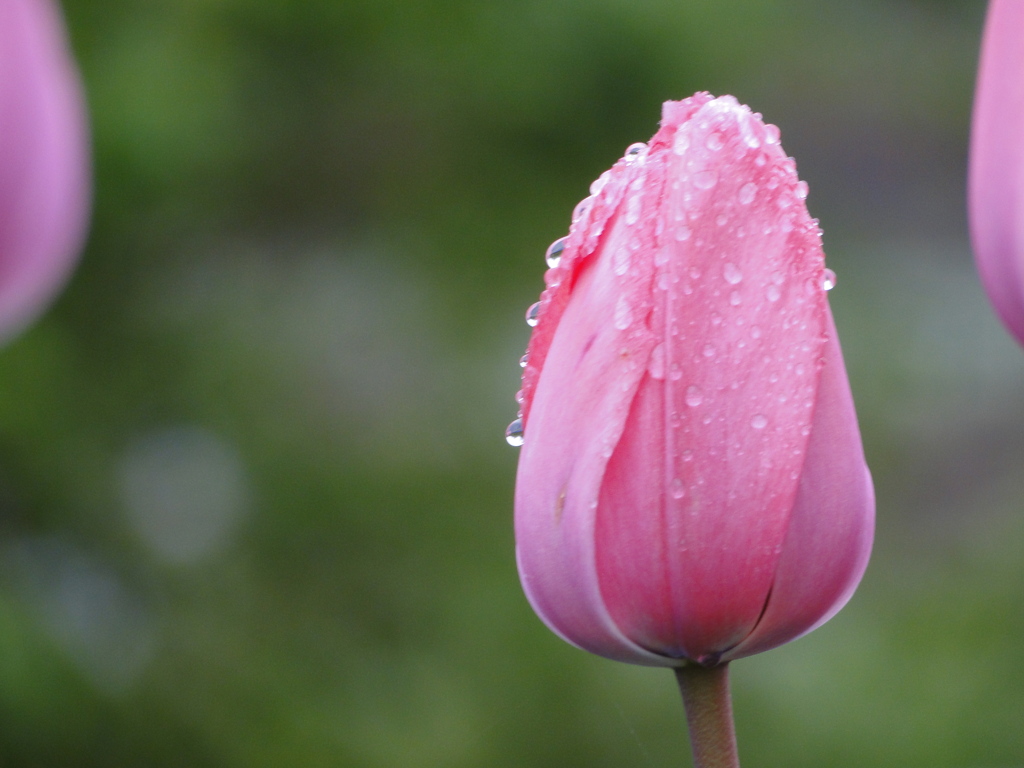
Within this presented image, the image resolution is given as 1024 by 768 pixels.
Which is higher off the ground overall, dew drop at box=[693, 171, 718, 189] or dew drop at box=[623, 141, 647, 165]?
dew drop at box=[623, 141, 647, 165]

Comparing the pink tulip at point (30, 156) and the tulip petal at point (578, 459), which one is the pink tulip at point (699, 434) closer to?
the tulip petal at point (578, 459)

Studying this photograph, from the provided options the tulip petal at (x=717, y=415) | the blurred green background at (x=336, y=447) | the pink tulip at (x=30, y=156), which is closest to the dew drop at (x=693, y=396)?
the tulip petal at (x=717, y=415)

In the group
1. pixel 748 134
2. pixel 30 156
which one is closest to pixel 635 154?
pixel 748 134

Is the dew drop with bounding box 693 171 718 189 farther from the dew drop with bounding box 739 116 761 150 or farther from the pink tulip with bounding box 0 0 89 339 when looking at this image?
the pink tulip with bounding box 0 0 89 339

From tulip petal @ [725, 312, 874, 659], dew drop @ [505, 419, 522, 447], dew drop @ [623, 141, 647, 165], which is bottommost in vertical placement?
tulip petal @ [725, 312, 874, 659]

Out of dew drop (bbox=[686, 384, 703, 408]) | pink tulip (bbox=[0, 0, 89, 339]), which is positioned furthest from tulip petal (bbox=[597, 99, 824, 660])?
pink tulip (bbox=[0, 0, 89, 339])

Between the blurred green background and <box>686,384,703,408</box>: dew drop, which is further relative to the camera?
the blurred green background
